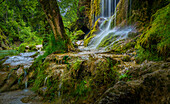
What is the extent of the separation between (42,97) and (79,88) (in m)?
1.22

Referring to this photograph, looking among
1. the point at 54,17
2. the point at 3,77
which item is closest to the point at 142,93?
the point at 3,77

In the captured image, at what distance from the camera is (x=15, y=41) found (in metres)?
22.1

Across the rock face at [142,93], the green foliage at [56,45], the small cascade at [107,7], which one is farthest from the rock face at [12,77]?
the small cascade at [107,7]

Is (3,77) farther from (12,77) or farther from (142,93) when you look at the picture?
(142,93)

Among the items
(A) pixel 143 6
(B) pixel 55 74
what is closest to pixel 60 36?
(B) pixel 55 74

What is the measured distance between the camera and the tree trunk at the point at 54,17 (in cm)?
441

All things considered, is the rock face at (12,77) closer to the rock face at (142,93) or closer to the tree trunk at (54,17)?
the tree trunk at (54,17)

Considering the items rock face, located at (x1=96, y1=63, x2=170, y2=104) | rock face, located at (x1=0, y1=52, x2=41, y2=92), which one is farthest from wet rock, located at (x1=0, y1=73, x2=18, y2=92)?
rock face, located at (x1=96, y1=63, x2=170, y2=104)

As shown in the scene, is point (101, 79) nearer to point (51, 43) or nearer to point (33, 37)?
point (51, 43)

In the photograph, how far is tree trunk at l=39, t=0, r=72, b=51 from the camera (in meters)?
4.41

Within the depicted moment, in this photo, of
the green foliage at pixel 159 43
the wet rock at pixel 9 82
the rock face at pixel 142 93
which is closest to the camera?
the rock face at pixel 142 93

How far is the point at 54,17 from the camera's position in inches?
181

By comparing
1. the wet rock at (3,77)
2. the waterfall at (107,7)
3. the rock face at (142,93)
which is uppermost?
the waterfall at (107,7)

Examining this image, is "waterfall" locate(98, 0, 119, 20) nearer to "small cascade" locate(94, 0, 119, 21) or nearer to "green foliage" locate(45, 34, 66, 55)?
"small cascade" locate(94, 0, 119, 21)
